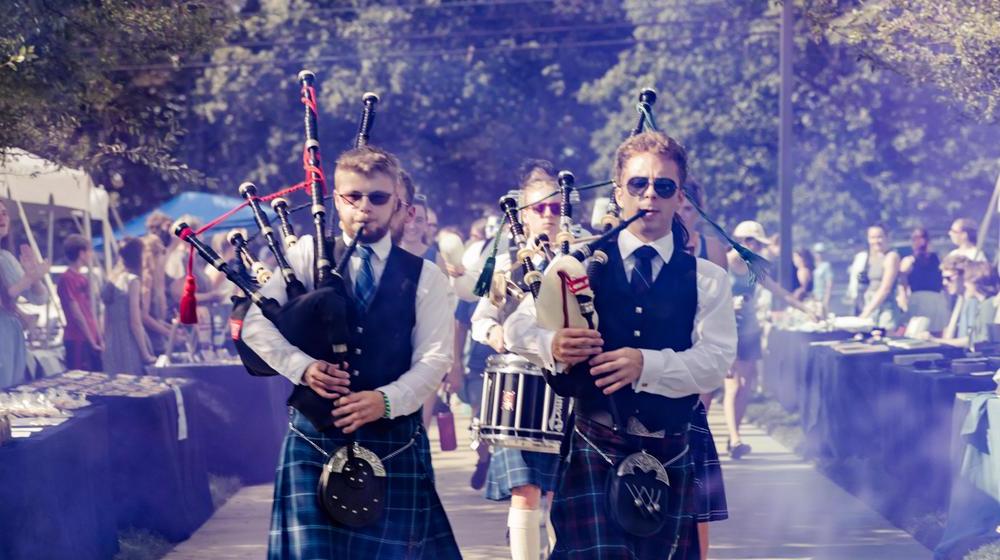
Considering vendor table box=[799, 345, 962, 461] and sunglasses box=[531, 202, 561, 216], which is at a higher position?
sunglasses box=[531, 202, 561, 216]

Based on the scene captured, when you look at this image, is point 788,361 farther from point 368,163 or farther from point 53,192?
point 368,163

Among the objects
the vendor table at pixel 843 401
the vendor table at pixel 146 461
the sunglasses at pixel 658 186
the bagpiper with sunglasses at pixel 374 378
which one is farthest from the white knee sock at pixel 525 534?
the vendor table at pixel 843 401

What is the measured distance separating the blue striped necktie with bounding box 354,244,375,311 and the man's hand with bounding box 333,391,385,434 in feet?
0.98

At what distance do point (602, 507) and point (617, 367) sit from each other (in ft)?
1.41

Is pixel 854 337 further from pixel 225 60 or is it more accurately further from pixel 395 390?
pixel 225 60

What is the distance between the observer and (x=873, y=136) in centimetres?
2770

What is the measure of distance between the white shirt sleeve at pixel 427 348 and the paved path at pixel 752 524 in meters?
2.96

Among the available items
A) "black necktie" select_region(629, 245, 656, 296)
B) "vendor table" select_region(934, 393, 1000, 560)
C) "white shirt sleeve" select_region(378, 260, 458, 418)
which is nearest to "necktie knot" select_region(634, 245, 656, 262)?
"black necktie" select_region(629, 245, 656, 296)

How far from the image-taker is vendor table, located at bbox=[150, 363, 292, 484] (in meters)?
9.99

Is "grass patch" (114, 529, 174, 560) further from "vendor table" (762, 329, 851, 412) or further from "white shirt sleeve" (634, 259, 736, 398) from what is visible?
"vendor table" (762, 329, 851, 412)

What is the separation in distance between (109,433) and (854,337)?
19.6 feet

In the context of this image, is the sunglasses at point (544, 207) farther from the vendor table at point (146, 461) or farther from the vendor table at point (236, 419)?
the vendor table at point (236, 419)

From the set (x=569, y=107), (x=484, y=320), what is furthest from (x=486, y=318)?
(x=569, y=107)

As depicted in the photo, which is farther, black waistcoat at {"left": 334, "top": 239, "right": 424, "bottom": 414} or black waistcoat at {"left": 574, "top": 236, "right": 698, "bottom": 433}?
black waistcoat at {"left": 334, "top": 239, "right": 424, "bottom": 414}
